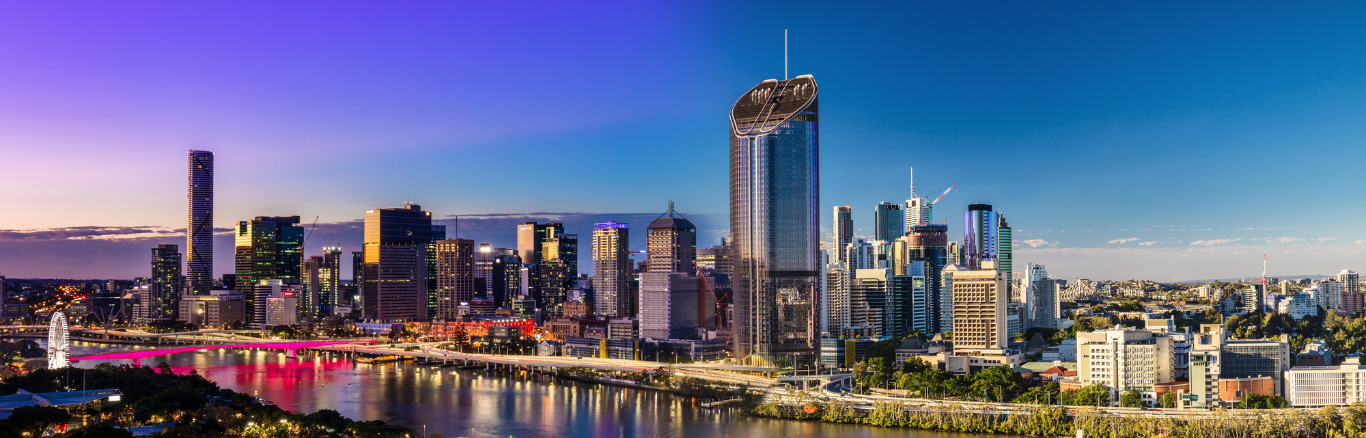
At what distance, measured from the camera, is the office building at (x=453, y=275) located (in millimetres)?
58562

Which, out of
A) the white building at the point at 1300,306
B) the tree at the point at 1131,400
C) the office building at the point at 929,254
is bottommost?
the tree at the point at 1131,400

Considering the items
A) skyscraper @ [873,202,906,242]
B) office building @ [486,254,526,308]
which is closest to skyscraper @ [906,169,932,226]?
skyscraper @ [873,202,906,242]

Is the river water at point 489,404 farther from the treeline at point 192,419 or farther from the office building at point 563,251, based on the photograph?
the office building at point 563,251

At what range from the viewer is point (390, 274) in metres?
56.7

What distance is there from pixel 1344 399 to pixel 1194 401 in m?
2.39

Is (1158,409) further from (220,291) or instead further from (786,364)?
(220,291)

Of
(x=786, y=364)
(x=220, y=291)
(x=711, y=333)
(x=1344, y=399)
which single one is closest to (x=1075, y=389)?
(x=1344, y=399)

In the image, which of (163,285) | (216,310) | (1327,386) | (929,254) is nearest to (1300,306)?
(929,254)

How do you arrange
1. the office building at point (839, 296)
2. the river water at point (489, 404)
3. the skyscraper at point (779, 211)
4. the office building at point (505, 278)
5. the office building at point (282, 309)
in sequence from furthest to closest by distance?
the office building at point (505, 278) → the office building at point (282, 309) → the office building at point (839, 296) → the skyscraper at point (779, 211) → the river water at point (489, 404)

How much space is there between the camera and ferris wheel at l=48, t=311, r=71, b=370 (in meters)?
24.3

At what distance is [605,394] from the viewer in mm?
23859

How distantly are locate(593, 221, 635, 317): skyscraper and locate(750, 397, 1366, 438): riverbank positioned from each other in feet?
95.1

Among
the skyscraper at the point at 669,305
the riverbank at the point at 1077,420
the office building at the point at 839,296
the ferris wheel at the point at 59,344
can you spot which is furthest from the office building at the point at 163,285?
the riverbank at the point at 1077,420

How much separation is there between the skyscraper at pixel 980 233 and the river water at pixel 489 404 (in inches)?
1093
